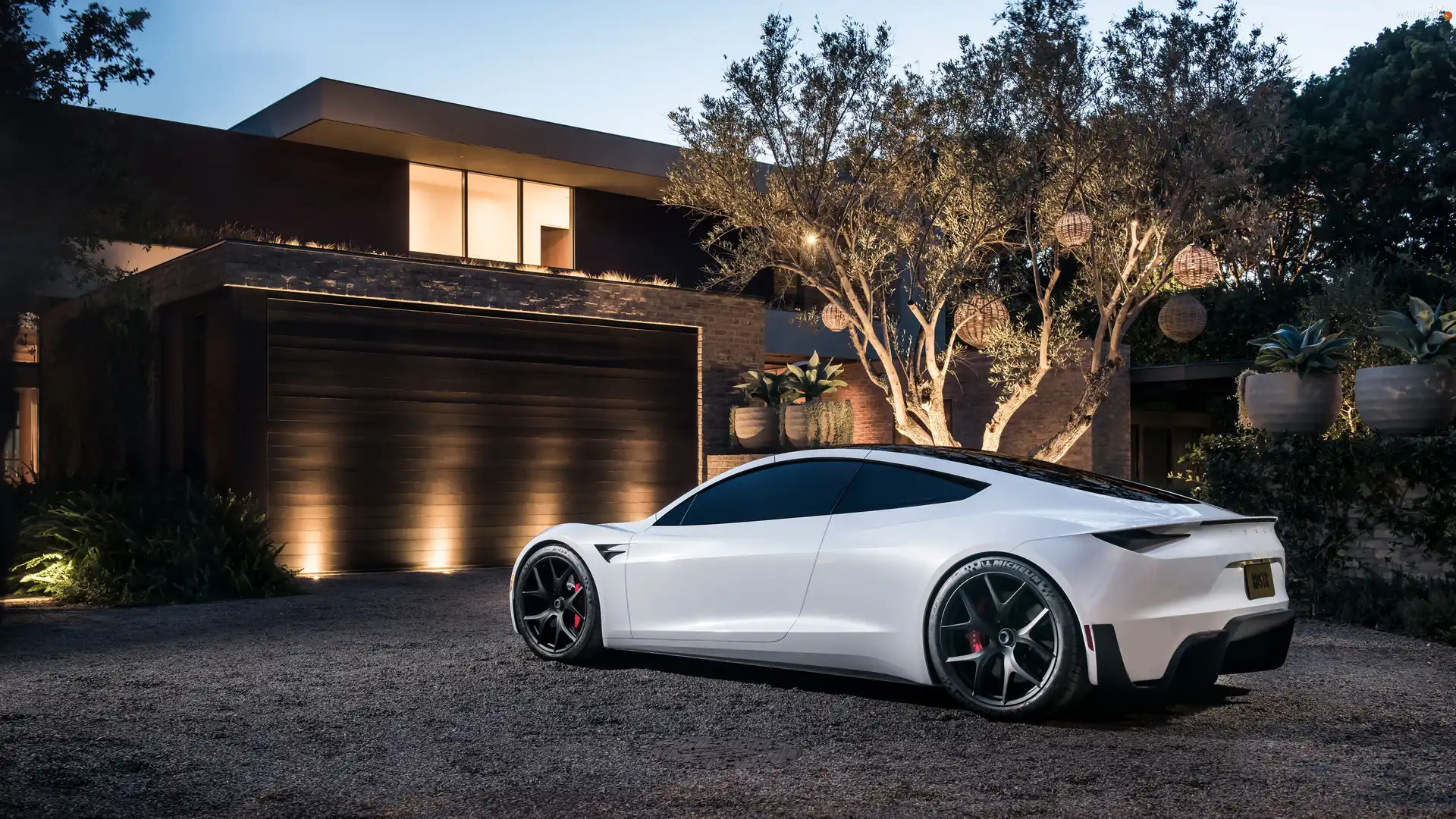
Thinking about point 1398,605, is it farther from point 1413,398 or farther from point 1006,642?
point 1006,642

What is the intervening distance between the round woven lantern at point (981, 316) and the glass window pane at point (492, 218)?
898 centimetres

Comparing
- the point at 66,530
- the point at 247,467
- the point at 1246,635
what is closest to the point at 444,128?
the point at 247,467

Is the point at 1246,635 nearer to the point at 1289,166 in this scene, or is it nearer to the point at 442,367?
the point at 442,367

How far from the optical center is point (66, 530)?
1108 cm

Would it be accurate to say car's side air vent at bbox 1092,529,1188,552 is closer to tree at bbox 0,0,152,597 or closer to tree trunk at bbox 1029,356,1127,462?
tree at bbox 0,0,152,597

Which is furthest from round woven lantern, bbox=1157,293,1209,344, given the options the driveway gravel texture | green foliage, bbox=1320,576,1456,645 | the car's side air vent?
the car's side air vent

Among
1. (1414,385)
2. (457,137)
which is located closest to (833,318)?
(457,137)

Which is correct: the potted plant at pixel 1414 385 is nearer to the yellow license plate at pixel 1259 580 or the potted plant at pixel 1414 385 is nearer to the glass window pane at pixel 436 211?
the yellow license plate at pixel 1259 580

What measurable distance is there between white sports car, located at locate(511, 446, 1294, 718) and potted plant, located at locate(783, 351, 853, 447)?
8.91 metres

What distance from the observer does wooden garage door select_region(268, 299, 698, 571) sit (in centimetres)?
1291

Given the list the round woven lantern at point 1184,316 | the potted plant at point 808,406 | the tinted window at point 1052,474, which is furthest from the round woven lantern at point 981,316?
the tinted window at point 1052,474

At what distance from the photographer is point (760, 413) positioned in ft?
51.5

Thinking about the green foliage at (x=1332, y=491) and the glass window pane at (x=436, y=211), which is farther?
the glass window pane at (x=436, y=211)

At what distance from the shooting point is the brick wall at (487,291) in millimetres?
12766
